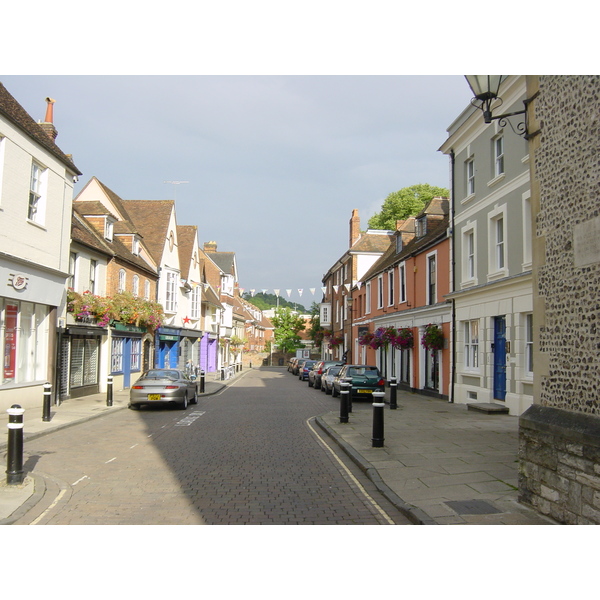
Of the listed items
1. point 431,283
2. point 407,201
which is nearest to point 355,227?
point 407,201

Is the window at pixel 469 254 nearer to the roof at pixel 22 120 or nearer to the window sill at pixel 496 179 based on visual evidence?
the window sill at pixel 496 179

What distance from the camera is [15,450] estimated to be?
24.8ft

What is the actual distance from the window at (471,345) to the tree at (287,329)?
57.2 m

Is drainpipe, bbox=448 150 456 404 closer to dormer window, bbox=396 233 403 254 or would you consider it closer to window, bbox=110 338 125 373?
dormer window, bbox=396 233 403 254

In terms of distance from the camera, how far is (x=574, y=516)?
212 inches

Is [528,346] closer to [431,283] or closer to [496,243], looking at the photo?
[496,243]

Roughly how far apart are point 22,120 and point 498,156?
14322 millimetres

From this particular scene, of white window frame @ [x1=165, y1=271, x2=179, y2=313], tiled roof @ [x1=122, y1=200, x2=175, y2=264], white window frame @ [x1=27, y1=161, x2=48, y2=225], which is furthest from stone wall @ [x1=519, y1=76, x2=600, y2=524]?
white window frame @ [x1=165, y1=271, x2=179, y2=313]

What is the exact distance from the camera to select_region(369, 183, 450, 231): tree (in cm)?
4788

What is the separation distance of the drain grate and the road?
2.10 ft

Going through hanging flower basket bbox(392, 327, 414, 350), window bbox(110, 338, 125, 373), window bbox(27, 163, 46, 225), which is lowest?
window bbox(110, 338, 125, 373)

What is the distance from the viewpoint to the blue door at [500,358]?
1689cm

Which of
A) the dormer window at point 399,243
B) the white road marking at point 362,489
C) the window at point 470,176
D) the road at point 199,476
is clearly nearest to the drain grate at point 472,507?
the road at point 199,476

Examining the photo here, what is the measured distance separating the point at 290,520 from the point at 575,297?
3.90m
